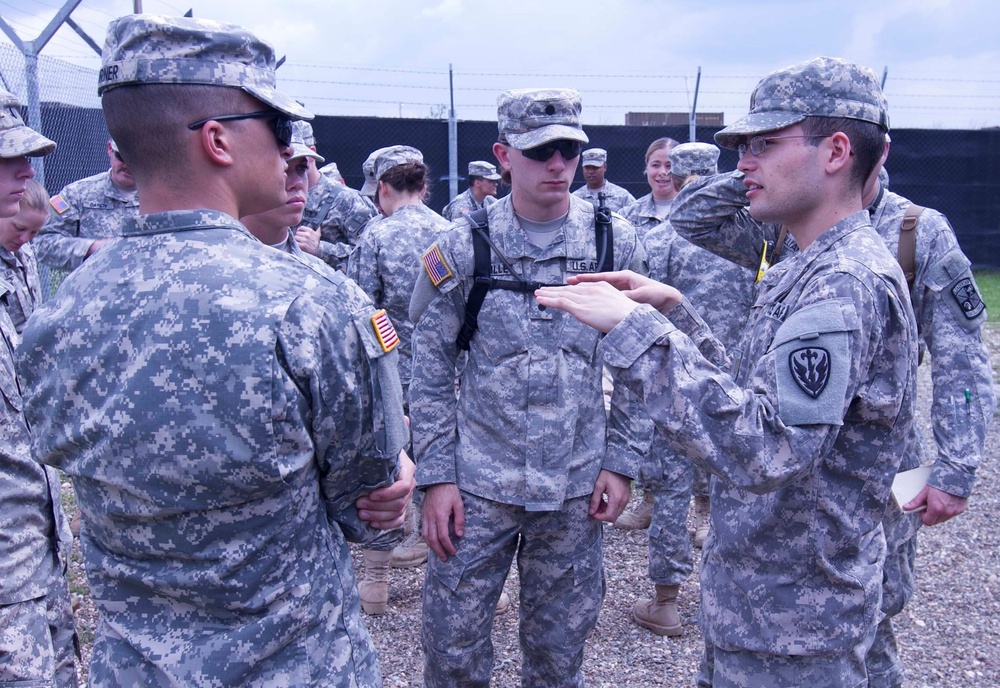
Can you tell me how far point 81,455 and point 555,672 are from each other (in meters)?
1.99

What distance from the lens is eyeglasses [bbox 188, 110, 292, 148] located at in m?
1.60

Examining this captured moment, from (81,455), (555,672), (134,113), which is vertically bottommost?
(555,672)

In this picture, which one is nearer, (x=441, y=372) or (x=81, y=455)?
(x=81, y=455)

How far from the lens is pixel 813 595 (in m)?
2.08

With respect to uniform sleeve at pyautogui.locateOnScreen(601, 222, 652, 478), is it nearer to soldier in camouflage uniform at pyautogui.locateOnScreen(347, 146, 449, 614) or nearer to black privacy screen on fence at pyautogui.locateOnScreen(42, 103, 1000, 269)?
soldier in camouflage uniform at pyautogui.locateOnScreen(347, 146, 449, 614)

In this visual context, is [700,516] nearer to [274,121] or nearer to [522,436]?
[522,436]

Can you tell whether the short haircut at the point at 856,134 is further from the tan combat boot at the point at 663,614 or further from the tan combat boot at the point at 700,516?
the tan combat boot at the point at 700,516

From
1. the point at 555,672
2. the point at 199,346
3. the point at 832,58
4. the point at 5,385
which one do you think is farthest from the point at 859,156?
the point at 5,385

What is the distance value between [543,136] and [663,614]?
2.54m

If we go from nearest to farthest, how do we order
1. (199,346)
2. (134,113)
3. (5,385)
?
(199,346) → (134,113) → (5,385)

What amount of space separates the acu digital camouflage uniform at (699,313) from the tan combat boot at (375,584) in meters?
1.39

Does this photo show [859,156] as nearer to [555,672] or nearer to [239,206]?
[239,206]

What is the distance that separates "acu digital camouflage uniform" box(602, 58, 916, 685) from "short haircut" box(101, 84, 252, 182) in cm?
94

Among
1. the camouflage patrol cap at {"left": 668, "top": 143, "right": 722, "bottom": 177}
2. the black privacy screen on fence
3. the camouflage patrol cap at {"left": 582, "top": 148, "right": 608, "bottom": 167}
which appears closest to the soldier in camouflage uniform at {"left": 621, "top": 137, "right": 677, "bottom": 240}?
the camouflage patrol cap at {"left": 668, "top": 143, "right": 722, "bottom": 177}
